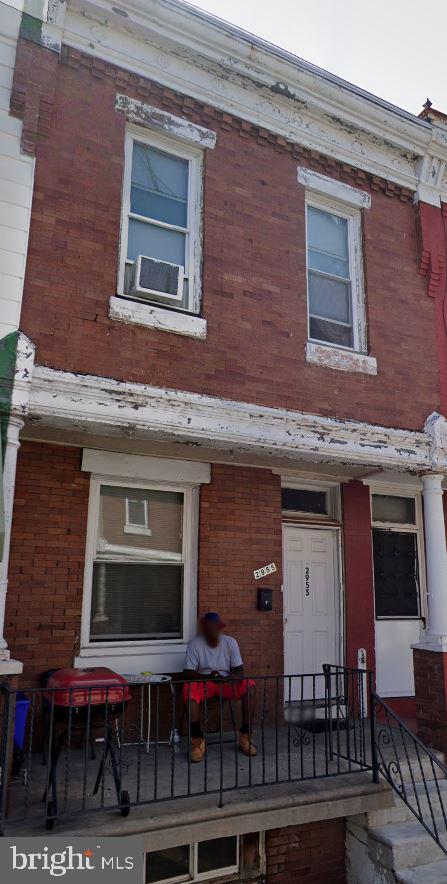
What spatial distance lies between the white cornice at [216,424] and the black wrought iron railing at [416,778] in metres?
2.38

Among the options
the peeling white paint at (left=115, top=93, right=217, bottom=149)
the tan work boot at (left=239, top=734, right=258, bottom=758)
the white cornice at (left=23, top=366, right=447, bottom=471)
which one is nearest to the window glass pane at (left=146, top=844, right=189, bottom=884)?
the tan work boot at (left=239, top=734, right=258, bottom=758)

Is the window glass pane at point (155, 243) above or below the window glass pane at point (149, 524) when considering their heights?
above

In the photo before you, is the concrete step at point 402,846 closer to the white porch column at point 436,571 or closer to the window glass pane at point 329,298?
the white porch column at point 436,571

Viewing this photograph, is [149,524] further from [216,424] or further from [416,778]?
[416,778]

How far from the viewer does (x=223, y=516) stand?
7078 mm

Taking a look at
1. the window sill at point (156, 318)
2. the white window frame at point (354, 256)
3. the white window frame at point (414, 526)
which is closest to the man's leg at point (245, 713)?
the white window frame at point (414, 526)

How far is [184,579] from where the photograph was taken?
685 centimetres

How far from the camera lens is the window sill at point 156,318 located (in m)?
5.62

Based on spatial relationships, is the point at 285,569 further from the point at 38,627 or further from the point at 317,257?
the point at 317,257

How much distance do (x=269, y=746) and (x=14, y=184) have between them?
545cm

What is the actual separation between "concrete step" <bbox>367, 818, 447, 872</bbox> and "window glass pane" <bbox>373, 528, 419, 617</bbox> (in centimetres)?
306

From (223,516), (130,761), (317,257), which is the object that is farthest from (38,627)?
(317,257)

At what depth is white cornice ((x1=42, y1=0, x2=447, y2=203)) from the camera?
20.0 ft

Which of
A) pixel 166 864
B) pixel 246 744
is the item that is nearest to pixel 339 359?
pixel 246 744
